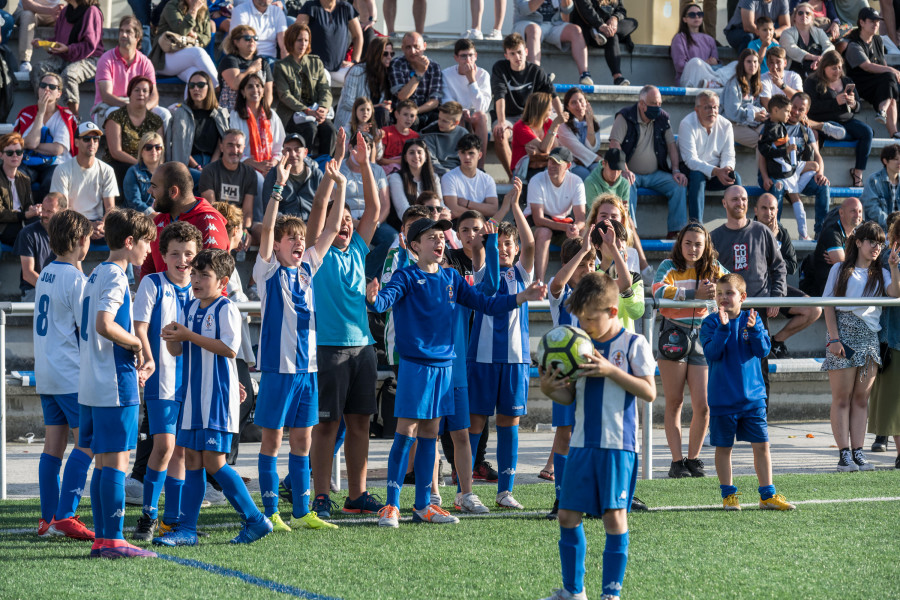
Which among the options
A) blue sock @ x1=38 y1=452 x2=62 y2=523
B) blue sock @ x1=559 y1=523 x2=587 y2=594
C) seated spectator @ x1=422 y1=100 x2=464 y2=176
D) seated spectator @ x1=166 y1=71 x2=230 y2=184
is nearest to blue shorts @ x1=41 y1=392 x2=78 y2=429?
blue sock @ x1=38 y1=452 x2=62 y2=523

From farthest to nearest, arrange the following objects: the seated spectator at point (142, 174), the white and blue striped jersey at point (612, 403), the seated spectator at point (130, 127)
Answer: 1. the seated spectator at point (130, 127)
2. the seated spectator at point (142, 174)
3. the white and blue striped jersey at point (612, 403)

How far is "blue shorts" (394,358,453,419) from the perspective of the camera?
630 centimetres

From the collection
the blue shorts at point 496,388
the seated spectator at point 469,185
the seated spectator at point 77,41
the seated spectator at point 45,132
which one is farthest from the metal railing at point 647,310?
the seated spectator at point 77,41

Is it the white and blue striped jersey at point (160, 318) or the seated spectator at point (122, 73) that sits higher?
the seated spectator at point (122, 73)

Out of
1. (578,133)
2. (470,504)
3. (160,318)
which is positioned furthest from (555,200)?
(160,318)

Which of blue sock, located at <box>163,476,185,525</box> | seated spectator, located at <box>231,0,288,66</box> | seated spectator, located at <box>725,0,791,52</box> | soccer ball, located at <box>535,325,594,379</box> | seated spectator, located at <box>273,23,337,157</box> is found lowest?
blue sock, located at <box>163,476,185,525</box>

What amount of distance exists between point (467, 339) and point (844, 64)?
9758 mm

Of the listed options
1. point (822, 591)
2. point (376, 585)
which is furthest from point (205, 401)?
point (822, 591)

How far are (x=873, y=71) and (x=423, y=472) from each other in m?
11.0

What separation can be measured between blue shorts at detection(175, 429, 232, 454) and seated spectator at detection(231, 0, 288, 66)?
803 centimetres

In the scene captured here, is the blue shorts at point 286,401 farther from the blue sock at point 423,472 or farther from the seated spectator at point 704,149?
the seated spectator at point 704,149

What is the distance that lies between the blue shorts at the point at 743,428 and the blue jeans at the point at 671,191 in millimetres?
5802

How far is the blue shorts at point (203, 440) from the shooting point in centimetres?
561

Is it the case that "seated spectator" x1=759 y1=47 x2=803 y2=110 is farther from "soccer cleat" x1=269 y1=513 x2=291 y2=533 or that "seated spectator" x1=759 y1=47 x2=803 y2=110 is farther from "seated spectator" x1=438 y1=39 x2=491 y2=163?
"soccer cleat" x1=269 y1=513 x2=291 y2=533
